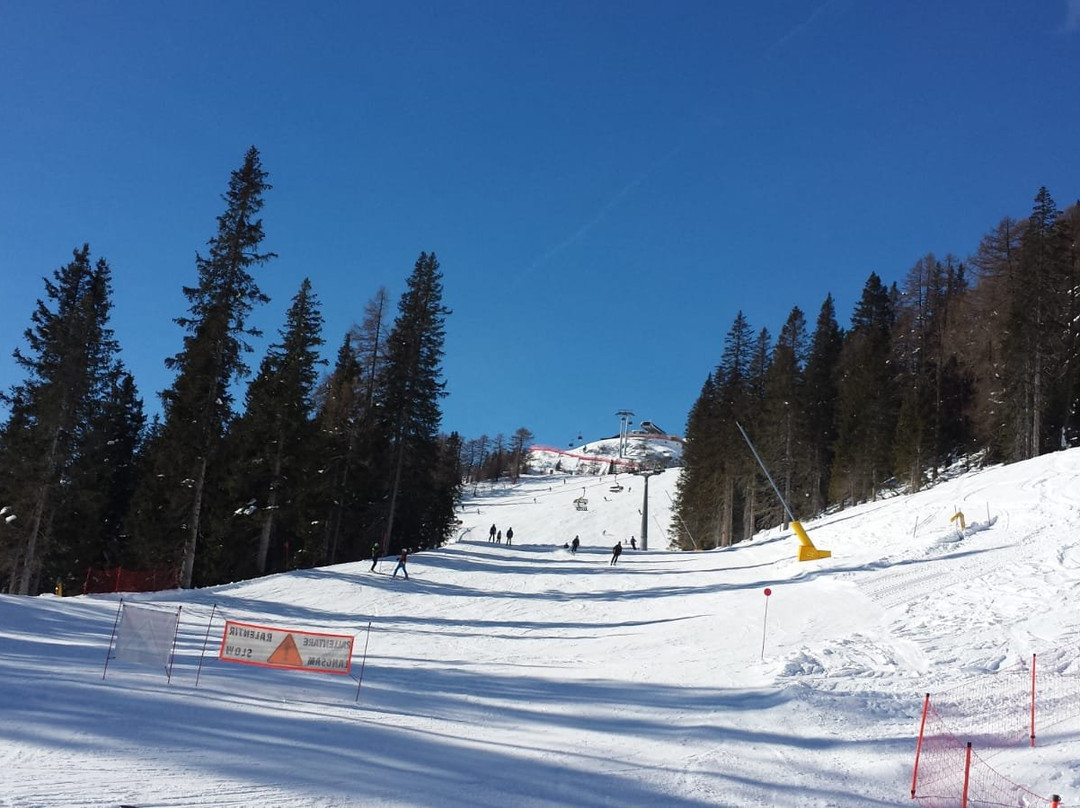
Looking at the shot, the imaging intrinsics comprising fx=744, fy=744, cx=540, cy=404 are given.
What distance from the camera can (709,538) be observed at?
6731cm

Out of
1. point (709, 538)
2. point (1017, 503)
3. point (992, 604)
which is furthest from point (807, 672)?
point (709, 538)

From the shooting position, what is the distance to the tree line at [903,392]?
41938mm

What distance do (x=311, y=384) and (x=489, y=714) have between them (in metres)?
26.6

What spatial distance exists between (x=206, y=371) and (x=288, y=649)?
731 inches

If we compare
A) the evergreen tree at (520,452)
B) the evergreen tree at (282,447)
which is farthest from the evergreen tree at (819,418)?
the evergreen tree at (520,452)

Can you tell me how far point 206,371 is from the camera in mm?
30922

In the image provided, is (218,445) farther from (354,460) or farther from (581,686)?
(581,686)

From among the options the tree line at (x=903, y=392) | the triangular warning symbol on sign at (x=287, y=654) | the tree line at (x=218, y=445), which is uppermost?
the tree line at (x=903, y=392)

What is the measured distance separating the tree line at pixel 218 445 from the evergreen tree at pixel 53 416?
0.06 metres

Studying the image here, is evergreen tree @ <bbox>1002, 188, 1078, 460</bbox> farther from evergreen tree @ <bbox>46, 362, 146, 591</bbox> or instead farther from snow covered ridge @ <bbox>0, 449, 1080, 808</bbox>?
evergreen tree @ <bbox>46, 362, 146, 591</bbox>

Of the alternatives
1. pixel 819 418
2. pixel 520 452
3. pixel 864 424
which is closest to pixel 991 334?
pixel 864 424

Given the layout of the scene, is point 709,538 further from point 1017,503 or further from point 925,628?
point 925,628

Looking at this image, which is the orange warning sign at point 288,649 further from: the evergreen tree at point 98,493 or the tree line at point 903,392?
the tree line at point 903,392

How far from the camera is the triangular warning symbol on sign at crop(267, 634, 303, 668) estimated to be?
15656 millimetres
